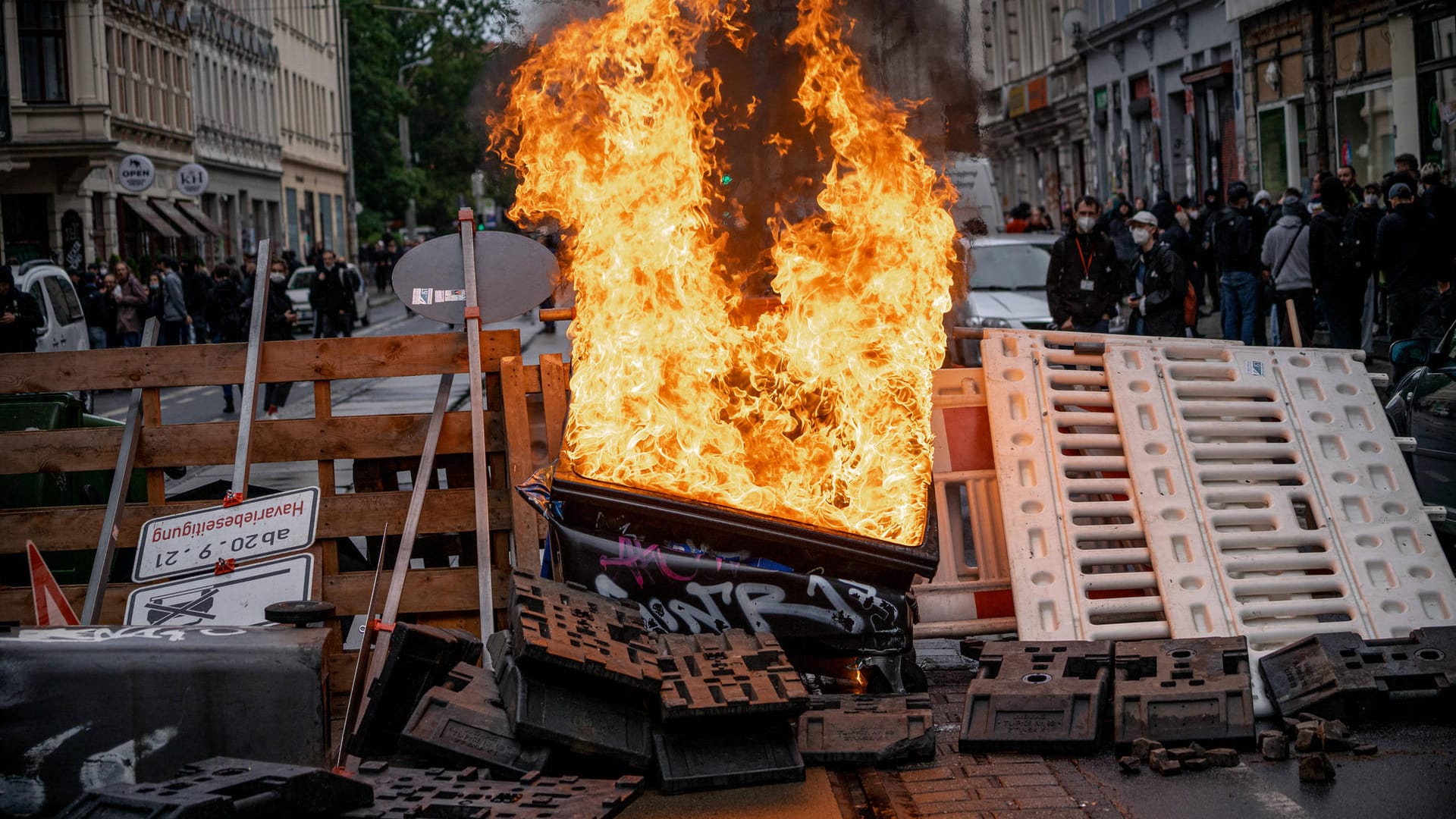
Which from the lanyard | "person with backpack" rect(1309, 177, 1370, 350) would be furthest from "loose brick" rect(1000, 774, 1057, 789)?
"person with backpack" rect(1309, 177, 1370, 350)

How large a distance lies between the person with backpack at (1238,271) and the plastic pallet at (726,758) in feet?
45.6

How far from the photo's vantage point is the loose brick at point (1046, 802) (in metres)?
5.51

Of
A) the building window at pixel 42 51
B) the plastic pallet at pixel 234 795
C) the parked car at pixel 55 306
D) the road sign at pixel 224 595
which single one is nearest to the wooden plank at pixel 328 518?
the road sign at pixel 224 595

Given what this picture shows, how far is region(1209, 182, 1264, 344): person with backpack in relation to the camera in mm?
18641

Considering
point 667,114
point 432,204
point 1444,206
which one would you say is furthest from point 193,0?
point 667,114

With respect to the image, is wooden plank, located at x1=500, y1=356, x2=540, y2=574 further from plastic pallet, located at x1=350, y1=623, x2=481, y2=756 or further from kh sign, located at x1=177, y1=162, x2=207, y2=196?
kh sign, located at x1=177, y1=162, x2=207, y2=196

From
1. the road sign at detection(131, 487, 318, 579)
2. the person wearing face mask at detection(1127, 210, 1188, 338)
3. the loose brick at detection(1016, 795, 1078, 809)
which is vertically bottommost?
the loose brick at detection(1016, 795, 1078, 809)

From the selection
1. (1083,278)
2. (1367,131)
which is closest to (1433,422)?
(1083,278)

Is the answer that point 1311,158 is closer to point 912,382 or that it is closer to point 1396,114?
point 1396,114

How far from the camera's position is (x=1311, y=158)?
2750cm

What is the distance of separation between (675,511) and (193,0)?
52210 mm

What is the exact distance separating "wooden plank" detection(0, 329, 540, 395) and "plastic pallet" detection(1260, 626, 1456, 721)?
139 inches

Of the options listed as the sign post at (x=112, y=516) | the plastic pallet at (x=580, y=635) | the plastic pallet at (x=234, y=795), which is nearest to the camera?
the plastic pallet at (x=234, y=795)

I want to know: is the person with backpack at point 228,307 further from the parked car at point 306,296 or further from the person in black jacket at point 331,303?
the parked car at point 306,296
